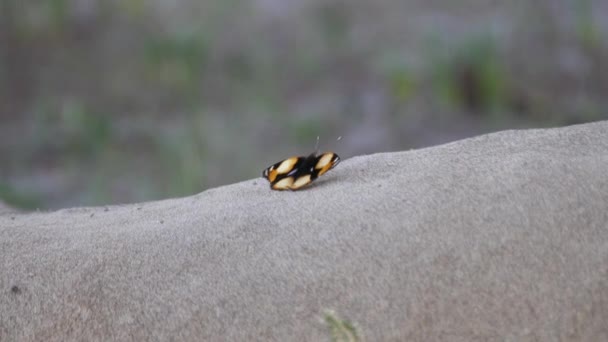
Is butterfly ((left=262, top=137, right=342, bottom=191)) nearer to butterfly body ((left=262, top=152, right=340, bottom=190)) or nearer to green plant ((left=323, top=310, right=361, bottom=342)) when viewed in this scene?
butterfly body ((left=262, top=152, right=340, bottom=190))

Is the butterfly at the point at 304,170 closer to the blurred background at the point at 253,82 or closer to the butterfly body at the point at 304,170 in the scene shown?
the butterfly body at the point at 304,170

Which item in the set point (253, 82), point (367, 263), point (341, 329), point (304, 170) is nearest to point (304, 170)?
point (304, 170)

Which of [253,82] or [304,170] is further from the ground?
[304,170]

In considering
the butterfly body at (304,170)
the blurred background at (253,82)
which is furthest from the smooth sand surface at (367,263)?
the blurred background at (253,82)

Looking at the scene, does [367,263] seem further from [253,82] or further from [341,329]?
[253,82]

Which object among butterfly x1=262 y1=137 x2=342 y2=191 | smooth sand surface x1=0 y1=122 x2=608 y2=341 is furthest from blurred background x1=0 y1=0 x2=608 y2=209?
smooth sand surface x1=0 y1=122 x2=608 y2=341

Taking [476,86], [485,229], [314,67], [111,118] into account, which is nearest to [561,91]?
[476,86]

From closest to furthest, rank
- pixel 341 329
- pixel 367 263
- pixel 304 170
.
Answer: pixel 341 329 → pixel 367 263 → pixel 304 170
